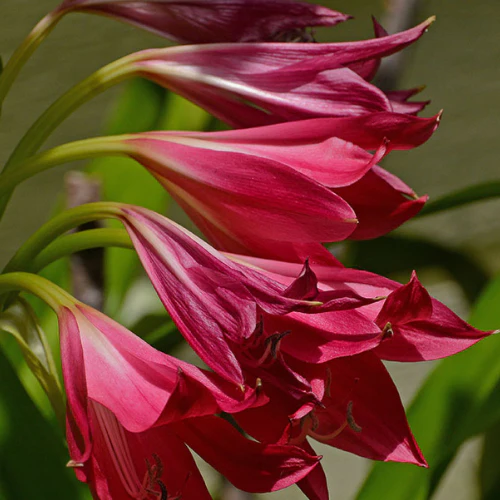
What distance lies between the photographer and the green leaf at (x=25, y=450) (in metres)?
0.38

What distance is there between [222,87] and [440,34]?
0.98m

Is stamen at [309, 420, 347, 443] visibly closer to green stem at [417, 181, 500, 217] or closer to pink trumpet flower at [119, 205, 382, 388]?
pink trumpet flower at [119, 205, 382, 388]

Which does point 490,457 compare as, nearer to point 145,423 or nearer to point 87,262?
point 87,262

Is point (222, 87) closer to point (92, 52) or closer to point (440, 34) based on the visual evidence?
point (92, 52)

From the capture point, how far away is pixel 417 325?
350mm

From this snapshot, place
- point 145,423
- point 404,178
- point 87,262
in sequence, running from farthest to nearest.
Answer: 1. point 404,178
2. point 87,262
3. point 145,423

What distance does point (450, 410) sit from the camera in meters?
0.58

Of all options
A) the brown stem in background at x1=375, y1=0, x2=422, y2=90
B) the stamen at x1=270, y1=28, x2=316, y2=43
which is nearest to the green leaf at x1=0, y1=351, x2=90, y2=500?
the stamen at x1=270, y1=28, x2=316, y2=43

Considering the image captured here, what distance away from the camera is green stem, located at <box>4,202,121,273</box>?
0.36 m

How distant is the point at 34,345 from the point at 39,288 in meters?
0.08

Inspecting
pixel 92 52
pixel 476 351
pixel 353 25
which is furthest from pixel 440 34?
pixel 476 351

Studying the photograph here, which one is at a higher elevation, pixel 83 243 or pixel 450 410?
pixel 83 243

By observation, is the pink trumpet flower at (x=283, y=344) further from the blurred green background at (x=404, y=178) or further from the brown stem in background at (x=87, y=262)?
the brown stem in background at (x=87, y=262)

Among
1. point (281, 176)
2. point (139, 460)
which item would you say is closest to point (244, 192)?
point (281, 176)
